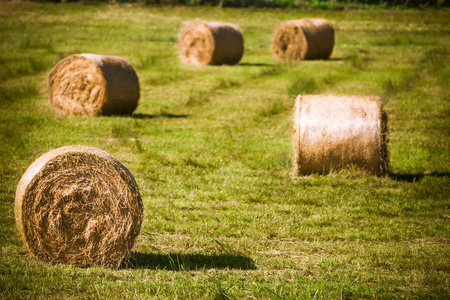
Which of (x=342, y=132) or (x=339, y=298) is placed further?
(x=342, y=132)

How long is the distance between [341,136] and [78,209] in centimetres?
449

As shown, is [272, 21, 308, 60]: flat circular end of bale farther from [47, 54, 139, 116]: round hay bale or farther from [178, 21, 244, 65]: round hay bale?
[47, 54, 139, 116]: round hay bale

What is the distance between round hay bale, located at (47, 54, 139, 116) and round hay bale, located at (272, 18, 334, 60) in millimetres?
11924

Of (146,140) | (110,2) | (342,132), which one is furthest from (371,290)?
(110,2)

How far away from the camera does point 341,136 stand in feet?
28.4

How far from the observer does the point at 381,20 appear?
3388cm

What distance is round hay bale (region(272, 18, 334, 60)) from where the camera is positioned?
926 inches

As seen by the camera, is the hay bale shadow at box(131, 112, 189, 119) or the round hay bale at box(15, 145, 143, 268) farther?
the hay bale shadow at box(131, 112, 189, 119)

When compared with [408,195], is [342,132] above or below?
above

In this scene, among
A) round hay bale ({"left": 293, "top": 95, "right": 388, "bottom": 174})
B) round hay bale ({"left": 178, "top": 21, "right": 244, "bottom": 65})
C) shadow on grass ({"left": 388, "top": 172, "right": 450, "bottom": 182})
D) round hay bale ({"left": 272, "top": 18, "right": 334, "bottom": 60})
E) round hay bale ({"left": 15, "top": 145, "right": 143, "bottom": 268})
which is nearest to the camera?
round hay bale ({"left": 15, "top": 145, "right": 143, "bottom": 268})

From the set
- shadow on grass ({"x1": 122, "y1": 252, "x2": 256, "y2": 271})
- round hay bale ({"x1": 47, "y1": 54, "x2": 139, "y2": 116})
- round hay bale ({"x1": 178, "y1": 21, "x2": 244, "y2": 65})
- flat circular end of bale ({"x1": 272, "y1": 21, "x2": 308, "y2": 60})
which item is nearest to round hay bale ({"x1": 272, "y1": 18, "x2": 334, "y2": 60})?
flat circular end of bale ({"x1": 272, "y1": 21, "x2": 308, "y2": 60})

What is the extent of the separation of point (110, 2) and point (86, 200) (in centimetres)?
3266

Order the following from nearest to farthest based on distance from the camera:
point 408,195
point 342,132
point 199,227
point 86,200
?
point 86,200 → point 199,227 → point 408,195 → point 342,132

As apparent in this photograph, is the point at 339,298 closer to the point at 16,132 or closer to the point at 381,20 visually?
the point at 16,132
